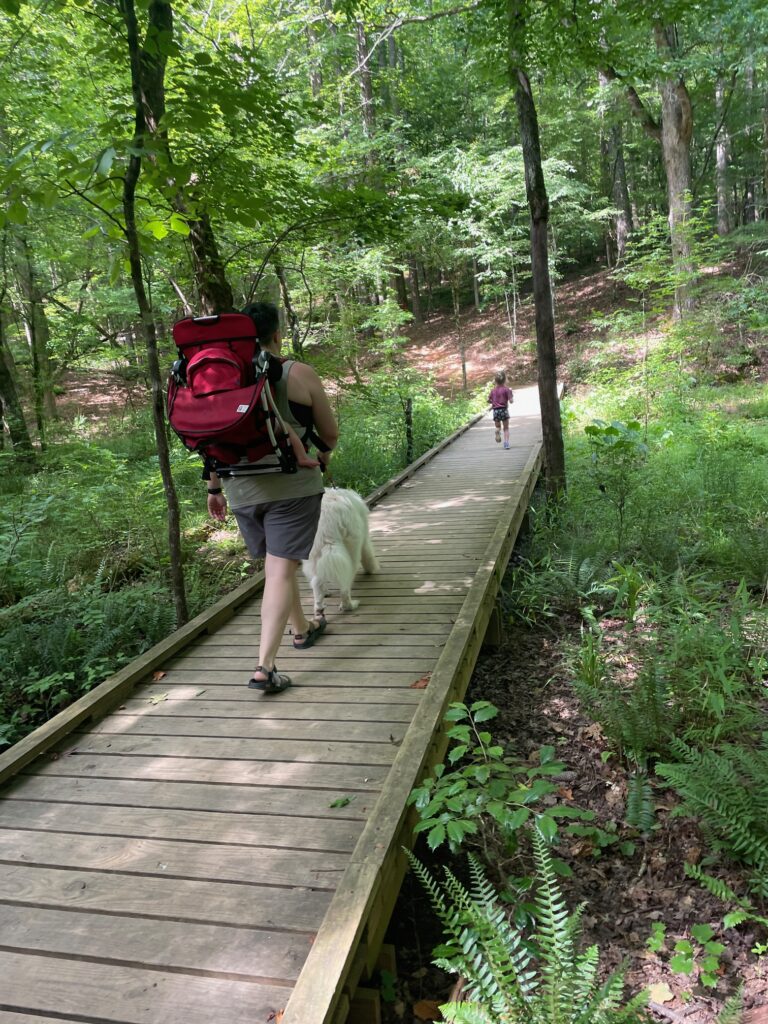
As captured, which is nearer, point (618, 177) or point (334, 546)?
point (334, 546)

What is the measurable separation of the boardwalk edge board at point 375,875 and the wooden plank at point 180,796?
0.21 metres

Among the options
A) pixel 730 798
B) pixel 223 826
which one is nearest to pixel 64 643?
pixel 223 826

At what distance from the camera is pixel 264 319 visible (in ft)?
11.3

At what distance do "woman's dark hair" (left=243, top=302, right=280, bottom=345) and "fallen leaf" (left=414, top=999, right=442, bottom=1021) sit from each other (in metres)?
3.21

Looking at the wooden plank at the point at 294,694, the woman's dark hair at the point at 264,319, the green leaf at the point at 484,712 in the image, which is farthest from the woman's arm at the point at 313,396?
the green leaf at the point at 484,712

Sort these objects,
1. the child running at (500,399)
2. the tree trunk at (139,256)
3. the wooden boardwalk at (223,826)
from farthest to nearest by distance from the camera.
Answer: the child running at (500,399), the tree trunk at (139,256), the wooden boardwalk at (223,826)

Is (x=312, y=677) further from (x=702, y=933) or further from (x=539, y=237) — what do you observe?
(x=539, y=237)

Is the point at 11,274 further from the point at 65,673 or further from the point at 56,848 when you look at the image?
the point at 56,848

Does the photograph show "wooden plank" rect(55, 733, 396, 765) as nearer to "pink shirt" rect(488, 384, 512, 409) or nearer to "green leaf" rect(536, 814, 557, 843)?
"green leaf" rect(536, 814, 557, 843)

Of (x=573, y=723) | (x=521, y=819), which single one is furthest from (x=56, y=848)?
(x=573, y=723)

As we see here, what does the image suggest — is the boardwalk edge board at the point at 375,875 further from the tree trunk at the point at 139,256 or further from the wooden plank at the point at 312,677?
the tree trunk at the point at 139,256

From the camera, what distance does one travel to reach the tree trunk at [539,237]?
5992mm

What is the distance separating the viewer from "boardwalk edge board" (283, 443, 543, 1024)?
1.78 m

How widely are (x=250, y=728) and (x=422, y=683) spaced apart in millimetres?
1043
